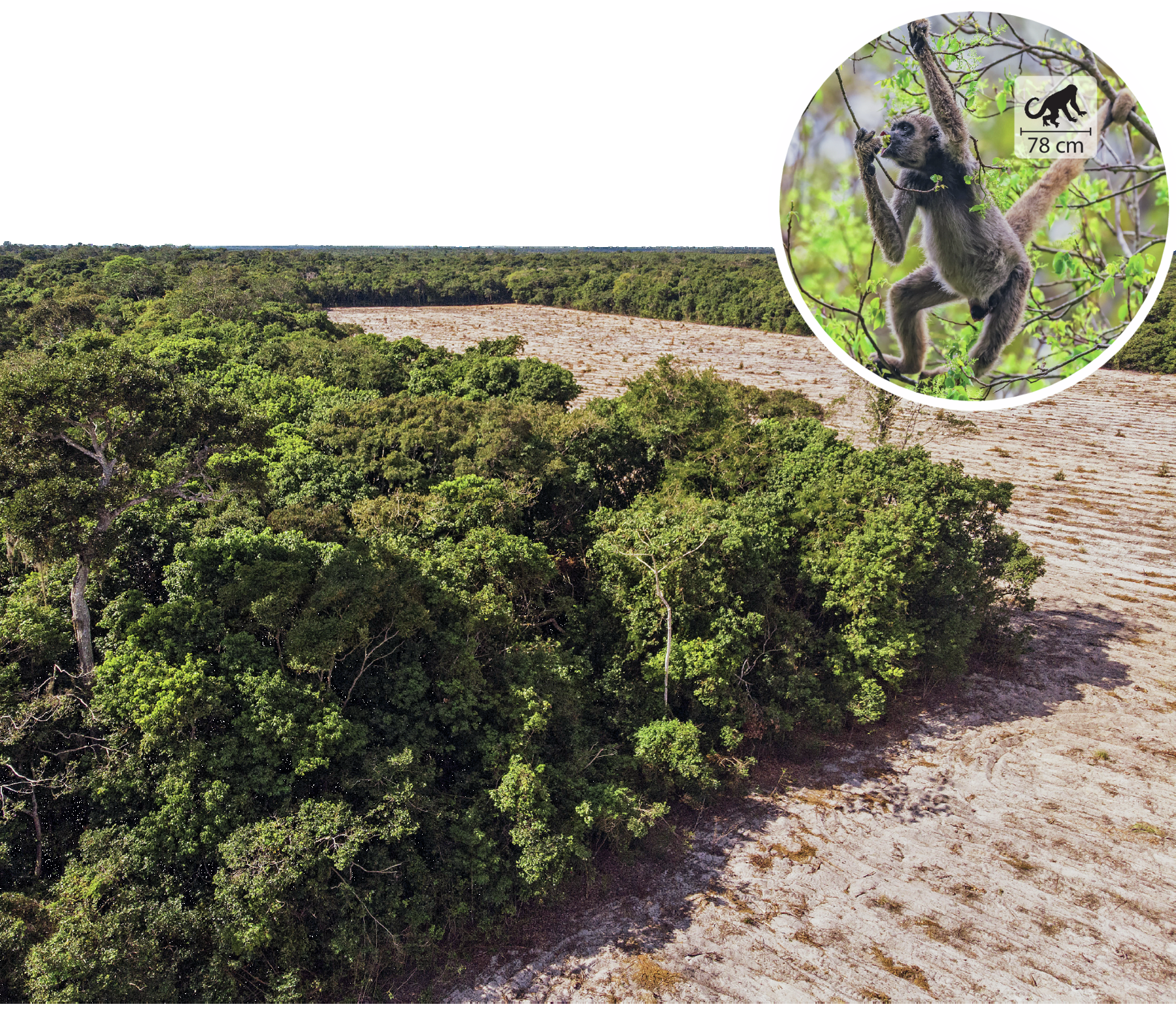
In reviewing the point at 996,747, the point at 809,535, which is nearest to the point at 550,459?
the point at 809,535

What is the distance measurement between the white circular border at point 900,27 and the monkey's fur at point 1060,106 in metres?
0.20

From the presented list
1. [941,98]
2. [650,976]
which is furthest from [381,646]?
[941,98]

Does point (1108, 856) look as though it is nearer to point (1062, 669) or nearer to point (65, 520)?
point (1062, 669)

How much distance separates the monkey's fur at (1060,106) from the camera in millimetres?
3467

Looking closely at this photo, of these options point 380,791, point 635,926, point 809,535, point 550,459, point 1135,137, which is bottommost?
point 635,926

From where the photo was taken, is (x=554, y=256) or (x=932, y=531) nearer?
(x=932, y=531)

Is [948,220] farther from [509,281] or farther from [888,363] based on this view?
[509,281]

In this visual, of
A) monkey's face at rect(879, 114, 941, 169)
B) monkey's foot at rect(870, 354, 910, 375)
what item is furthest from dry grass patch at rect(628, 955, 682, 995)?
monkey's face at rect(879, 114, 941, 169)

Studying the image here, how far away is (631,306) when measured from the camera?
249 ft

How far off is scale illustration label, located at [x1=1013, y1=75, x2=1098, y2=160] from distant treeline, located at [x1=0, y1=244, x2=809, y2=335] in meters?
50.0

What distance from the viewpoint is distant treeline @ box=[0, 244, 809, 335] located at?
218 ft

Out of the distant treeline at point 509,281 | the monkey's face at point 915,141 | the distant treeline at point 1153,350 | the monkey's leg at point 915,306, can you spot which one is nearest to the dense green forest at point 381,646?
the monkey's leg at point 915,306

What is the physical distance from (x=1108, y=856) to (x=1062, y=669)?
21.0ft

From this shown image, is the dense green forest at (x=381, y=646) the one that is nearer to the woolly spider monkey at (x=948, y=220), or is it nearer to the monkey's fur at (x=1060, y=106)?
the woolly spider monkey at (x=948, y=220)
